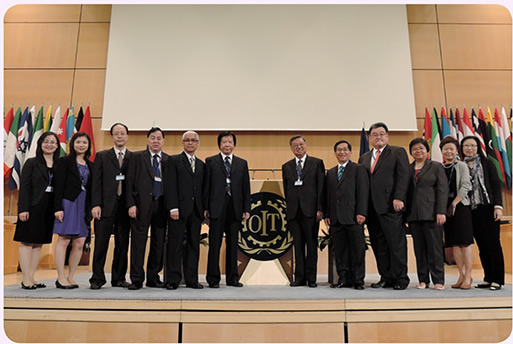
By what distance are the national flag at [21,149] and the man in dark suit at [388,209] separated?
5.91 m

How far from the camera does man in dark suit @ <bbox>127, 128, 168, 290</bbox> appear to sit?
3002 millimetres

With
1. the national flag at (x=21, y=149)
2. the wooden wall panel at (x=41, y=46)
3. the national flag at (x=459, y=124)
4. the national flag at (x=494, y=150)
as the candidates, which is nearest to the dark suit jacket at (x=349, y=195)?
the national flag at (x=494, y=150)

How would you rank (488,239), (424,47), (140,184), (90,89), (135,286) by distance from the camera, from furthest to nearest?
(424,47) < (90,89) < (488,239) < (140,184) < (135,286)

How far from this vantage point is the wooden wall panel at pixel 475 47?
7340mm

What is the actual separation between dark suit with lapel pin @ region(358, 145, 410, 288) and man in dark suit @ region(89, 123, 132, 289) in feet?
6.77

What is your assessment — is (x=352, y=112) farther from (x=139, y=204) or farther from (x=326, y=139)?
(x=139, y=204)

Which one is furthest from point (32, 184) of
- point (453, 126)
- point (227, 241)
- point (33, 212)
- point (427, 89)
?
point (427, 89)

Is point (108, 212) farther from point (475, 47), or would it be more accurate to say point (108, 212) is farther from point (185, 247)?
point (475, 47)

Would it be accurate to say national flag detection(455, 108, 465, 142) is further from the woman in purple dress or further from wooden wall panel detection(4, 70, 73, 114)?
wooden wall panel detection(4, 70, 73, 114)

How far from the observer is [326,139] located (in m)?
7.02

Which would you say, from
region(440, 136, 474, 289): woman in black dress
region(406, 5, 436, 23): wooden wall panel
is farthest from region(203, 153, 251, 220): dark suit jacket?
region(406, 5, 436, 23): wooden wall panel

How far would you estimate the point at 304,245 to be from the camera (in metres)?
3.33

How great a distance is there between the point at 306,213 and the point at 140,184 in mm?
1383

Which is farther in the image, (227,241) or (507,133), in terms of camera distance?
(507,133)
